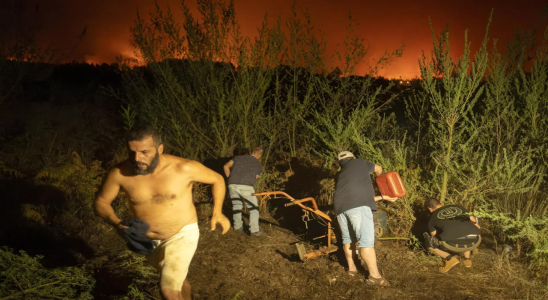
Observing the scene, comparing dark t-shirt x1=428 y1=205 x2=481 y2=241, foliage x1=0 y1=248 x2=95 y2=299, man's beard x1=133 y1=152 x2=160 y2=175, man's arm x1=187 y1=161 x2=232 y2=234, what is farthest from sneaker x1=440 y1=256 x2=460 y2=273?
foliage x1=0 y1=248 x2=95 y2=299

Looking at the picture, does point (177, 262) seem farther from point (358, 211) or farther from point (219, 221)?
point (358, 211)

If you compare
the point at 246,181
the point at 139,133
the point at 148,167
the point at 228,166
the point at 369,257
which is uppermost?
the point at 139,133

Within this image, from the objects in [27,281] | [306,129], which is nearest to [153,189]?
[27,281]

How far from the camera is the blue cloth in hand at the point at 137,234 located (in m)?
2.86

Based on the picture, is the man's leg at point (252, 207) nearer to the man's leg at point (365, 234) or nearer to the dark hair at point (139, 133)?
the man's leg at point (365, 234)

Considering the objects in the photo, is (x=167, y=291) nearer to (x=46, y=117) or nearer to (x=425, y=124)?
(x=425, y=124)

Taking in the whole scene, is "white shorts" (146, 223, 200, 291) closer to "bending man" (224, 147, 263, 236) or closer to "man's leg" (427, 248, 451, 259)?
"bending man" (224, 147, 263, 236)

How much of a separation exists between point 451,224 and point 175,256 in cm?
391

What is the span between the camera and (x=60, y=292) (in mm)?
3014

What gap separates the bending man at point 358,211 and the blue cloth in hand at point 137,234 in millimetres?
2651

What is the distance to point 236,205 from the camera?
273 inches

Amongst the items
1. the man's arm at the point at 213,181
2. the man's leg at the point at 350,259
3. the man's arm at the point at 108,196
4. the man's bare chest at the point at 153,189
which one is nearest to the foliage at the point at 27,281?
the man's arm at the point at 108,196

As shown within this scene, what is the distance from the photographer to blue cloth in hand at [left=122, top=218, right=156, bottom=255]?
2.86 metres

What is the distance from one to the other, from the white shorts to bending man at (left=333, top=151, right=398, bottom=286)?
221 centimetres
